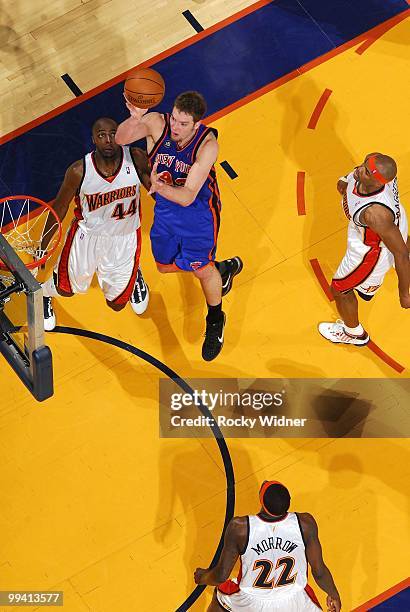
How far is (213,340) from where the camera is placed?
8773 millimetres

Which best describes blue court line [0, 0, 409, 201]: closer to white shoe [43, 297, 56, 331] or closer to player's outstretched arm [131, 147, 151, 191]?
white shoe [43, 297, 56, 331]

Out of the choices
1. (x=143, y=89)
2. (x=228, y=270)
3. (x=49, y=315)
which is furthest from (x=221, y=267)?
(x=143, y=89)

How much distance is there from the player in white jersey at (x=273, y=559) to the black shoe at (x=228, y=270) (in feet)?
7.88

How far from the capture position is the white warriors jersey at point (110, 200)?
800cm

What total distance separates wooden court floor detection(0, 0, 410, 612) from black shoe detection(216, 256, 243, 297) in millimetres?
105

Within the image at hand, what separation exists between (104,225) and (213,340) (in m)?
1.32

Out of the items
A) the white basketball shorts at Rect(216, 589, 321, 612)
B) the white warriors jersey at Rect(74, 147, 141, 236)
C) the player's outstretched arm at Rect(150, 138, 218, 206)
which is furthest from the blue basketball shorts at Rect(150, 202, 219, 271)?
the white basketball shorts at Rect(216, 589, 321, 612)

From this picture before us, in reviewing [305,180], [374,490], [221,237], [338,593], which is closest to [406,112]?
[305,180]

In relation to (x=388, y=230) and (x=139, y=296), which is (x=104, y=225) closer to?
(x=139, y=296)

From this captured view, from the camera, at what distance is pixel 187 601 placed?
26.1ft

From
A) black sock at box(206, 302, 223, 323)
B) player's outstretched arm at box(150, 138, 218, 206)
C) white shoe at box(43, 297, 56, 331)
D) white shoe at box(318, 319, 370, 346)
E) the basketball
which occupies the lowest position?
white shoe at box(318, 319, 370, 346)

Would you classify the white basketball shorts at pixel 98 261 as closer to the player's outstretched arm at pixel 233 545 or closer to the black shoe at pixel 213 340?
the black shoe at pixel 213 340

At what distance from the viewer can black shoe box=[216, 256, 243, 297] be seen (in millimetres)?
9008

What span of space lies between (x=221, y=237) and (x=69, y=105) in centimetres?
200
